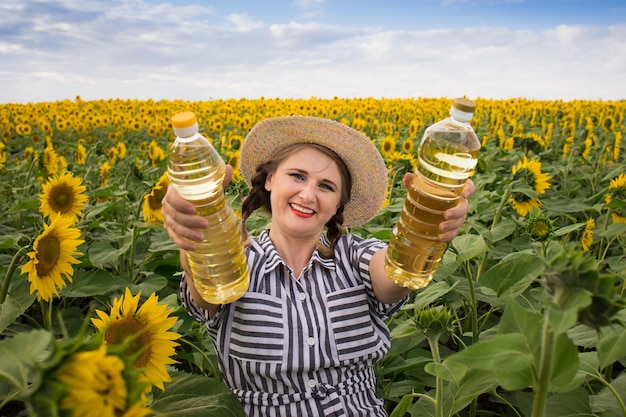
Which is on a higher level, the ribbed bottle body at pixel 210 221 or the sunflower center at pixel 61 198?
the ribbed bottle body at pixel 210 221

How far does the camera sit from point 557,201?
14.1 ft

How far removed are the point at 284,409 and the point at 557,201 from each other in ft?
10.2

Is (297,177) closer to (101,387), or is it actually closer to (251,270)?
(251,270)

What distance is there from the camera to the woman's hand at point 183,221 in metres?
1.53

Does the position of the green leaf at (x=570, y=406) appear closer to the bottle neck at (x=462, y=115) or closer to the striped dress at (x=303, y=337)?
the striped dress at (x=303, y=337)

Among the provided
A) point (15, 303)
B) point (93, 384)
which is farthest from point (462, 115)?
point (15, 303)

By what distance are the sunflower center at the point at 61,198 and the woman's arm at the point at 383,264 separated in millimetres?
1864

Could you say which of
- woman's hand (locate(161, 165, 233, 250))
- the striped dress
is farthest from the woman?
woman's hand (locate(161, 165, 233, 250))

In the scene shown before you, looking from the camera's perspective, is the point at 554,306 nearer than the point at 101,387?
No

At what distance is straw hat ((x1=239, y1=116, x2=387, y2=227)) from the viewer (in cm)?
212

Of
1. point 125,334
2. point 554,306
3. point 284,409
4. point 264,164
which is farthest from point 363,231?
point 554,306

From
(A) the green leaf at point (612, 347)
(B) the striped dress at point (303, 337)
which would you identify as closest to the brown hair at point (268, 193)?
(B) the striped dress at point (303, 337)

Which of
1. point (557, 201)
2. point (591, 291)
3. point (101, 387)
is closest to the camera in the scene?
point (101, 387)

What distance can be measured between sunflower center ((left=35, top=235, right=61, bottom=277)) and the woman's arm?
1112mm
